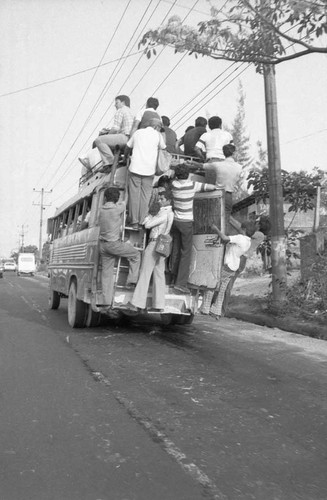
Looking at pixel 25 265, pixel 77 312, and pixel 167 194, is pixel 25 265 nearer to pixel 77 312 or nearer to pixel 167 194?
pixel 77 312

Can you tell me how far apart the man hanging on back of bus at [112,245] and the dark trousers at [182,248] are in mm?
730

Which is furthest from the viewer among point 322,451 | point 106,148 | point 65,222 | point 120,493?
point 65,222

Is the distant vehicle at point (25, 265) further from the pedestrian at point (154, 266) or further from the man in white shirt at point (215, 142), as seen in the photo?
the pedestrian at point (154, 266)

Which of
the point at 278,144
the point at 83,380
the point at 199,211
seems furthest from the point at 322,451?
the point at 278,144

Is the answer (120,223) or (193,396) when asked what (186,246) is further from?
(193,396)

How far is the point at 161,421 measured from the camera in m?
3.79


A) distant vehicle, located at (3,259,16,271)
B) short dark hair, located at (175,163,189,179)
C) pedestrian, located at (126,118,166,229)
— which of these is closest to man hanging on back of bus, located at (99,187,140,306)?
pedestrian, located at (126,118,166,229)

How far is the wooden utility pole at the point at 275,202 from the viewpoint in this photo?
967 cm

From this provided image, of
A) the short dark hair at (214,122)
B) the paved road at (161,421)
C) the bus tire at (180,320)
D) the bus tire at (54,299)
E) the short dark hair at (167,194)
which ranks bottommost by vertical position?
the paved road at (161,421)

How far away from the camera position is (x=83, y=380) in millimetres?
4996

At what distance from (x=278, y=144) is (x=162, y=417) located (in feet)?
24.1

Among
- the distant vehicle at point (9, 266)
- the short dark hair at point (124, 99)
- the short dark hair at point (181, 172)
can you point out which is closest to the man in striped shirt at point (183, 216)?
the short dark hair at point (181, 172)

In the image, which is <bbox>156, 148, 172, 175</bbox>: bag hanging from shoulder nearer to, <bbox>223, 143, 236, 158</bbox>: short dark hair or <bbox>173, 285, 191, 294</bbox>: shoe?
<bbox>223, 143, 236, 158</bbox>: short dark hair

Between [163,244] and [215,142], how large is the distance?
2235mm
